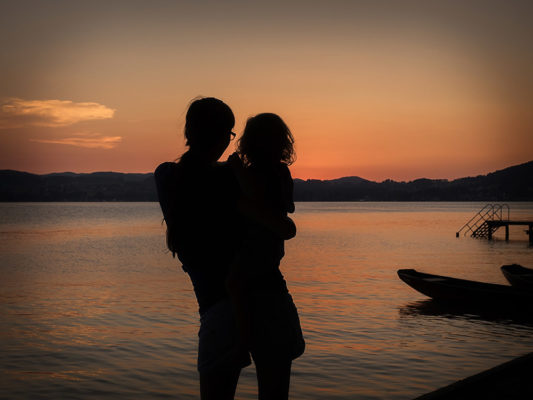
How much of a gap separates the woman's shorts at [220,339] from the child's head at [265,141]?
0.82 meters

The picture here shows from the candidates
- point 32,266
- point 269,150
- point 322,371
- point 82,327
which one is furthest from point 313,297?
point 32,266

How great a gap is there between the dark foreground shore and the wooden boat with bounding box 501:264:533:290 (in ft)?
45.9

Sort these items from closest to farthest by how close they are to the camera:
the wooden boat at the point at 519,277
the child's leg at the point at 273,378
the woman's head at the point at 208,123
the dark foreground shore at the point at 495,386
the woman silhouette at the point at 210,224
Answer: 1. the woman silhouette at the point at 210,224
2. the woman's head at the point at 208,123
3. the child's leg at the point at 273,378
4. the dark foreground shore at the point at 495,386
5. the wooden boat at the point at 519,277

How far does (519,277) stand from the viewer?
2022cm

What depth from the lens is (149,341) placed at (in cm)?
1617

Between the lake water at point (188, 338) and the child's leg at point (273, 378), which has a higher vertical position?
the child's leg at point (273, 378)

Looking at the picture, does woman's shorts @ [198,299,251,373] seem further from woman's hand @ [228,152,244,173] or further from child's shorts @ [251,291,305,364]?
woman's hand @ [228,152,244,173]

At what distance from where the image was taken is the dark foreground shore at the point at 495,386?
5582mm

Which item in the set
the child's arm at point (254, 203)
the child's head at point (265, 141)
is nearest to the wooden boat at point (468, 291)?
the child's head at point (265, 141)

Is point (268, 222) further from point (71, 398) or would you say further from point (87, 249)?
point (87, 249)

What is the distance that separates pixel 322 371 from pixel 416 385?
2193mm

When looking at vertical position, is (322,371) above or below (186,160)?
below

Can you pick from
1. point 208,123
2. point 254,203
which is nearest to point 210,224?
point 254,203

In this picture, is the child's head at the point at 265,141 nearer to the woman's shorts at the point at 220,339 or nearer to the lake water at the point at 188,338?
the woman's shorts at the point at 220,339
